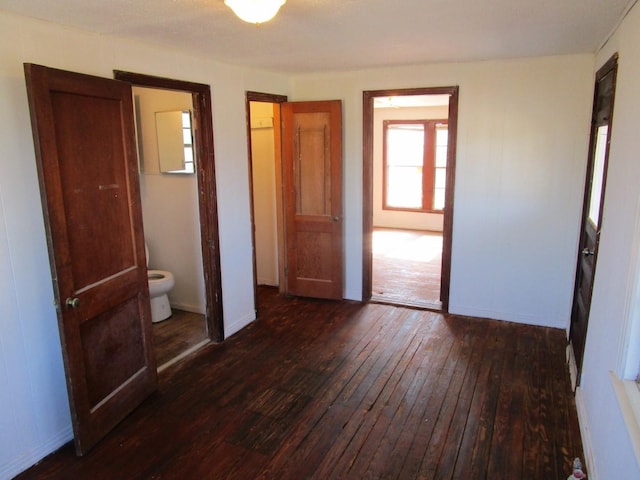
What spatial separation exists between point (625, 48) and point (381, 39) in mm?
1314

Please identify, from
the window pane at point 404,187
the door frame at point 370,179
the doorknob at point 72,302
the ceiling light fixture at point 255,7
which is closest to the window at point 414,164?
the window pane at point 404,187

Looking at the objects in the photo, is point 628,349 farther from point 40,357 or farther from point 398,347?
point 40,357

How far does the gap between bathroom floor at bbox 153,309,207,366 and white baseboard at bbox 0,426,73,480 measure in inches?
35.4

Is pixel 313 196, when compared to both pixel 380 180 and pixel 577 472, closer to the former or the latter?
pixel 577 472

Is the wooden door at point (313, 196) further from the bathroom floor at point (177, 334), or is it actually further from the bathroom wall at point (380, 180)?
the bathroom wall at point (380, 180)

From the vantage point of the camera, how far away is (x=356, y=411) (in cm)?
271

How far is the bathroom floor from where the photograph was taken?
3517 millimetres

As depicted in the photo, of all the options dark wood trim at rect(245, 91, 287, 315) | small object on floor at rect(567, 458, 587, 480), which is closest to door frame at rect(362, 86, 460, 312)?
dark wood trim at rect(245, 91, 287, 315)

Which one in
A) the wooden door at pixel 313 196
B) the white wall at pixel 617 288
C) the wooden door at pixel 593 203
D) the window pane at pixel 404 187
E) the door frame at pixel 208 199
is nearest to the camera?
the white wall at pixel 617 288

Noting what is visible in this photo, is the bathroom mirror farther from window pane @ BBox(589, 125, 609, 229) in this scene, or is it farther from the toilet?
window pane @ BBox(589, 125, 609, 229)

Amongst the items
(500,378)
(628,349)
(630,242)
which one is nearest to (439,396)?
(500,378)

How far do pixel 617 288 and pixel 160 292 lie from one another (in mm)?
3382

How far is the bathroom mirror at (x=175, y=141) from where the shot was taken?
Answer: 3.88 metres

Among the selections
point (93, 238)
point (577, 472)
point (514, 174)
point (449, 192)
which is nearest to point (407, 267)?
point (449, 192)
